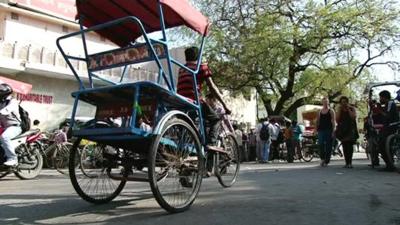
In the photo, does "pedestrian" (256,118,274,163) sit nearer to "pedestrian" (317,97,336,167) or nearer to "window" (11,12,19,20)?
"pedestrian" (317,97,336,167)

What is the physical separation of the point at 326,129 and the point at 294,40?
1653cm

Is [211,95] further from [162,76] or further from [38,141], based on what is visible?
[38,141]

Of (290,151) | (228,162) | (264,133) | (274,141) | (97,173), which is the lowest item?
(97,173)

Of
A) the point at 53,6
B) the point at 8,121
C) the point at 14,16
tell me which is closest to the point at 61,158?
the point at 8,121

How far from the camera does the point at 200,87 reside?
271 inches

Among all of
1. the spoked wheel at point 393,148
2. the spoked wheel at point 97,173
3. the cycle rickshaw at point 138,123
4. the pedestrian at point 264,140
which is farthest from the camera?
the pedestrian at point 264,140

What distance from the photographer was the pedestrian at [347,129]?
11.7 m

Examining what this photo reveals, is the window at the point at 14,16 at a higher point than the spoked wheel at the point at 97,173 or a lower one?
higher

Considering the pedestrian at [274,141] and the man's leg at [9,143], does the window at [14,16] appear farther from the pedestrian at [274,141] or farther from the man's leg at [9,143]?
the man's leg at [9,143]

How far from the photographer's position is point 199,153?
5.87 meters

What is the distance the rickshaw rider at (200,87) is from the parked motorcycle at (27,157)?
5101mm

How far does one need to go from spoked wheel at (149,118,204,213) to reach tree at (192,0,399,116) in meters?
21.8

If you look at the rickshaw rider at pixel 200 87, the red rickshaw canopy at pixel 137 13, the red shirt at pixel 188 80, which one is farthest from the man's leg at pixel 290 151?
the red rickshaw canopy at pixel 137 13

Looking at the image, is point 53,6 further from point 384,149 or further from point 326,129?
point 384,149
